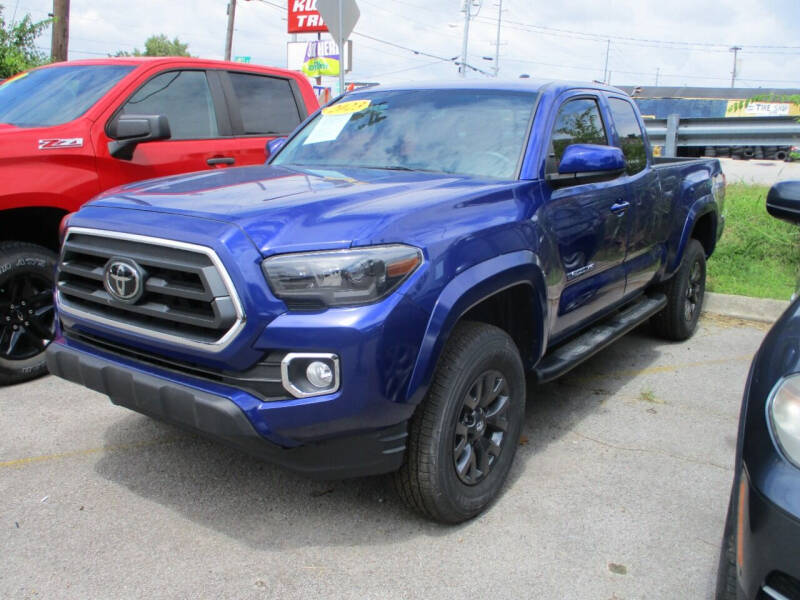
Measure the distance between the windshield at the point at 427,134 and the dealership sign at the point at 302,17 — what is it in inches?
1107

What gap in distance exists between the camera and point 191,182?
3.25m

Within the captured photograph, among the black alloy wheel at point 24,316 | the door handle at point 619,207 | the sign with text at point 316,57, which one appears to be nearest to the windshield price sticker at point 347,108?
the door handle at point 619,207

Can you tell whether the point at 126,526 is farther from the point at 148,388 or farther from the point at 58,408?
the point at 58,408

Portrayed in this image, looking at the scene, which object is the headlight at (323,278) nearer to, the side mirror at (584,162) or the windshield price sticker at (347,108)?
the side mirror at (584,162)

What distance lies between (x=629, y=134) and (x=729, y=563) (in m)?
3.44

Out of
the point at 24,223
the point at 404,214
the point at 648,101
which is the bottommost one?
the point at 24,223

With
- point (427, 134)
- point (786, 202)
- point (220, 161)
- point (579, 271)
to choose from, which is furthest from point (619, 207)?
point (220, 161)

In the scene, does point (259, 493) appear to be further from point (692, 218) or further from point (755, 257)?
point (755, 257)

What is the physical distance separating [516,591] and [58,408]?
2.83 m

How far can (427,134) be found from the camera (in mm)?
3791

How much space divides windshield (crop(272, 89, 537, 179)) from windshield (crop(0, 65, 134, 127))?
1581 millimetres

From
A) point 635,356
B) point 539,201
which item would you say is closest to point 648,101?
point 635,356

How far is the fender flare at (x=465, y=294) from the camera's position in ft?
8.50

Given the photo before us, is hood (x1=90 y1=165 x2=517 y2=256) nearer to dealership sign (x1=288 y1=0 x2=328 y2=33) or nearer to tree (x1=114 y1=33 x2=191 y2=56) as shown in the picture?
dealership sign (x1=288 y1=0 x2=328 y2=33)
